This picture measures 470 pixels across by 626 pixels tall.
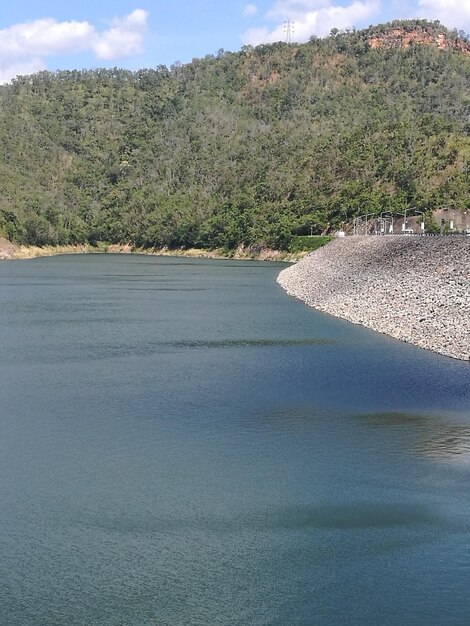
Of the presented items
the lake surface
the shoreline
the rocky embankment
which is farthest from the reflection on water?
the shoreline

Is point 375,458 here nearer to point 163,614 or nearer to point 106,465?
point 106,465

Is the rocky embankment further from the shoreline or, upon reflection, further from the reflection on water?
the shoreline

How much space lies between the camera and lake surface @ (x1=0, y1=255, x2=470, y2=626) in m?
12.7

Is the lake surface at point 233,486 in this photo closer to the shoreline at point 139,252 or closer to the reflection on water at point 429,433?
the reflection on water at point 429,433

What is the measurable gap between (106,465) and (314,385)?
10.9 metres

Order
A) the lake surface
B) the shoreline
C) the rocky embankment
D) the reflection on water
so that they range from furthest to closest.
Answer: the shoreline < the rocky embankment < the reflection on water < the lake surface

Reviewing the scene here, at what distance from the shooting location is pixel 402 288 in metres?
51.7

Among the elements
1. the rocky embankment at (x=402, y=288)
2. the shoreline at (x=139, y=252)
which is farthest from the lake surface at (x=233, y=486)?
the shoreline at (x=139, y=252)

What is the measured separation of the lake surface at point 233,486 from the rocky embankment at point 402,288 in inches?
172

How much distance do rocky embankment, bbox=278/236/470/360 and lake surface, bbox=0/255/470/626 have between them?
4375 millimetres

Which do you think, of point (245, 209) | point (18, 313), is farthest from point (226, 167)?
point (18, 313)

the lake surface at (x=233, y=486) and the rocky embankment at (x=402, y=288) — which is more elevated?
the rocky embankment at (x=402, y=288)

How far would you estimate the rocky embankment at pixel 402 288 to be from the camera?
3847 centimetres

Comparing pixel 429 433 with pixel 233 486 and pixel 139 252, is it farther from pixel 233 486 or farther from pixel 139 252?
pixel 139 252
